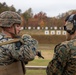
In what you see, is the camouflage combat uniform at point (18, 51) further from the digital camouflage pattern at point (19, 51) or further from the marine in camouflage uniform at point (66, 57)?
the marine in camouflage uniform at point (66, 57)

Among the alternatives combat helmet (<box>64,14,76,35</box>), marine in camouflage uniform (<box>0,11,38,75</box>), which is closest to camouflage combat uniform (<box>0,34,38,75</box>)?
marine in camouflage uniform (<box>0,11,38,75</box>)

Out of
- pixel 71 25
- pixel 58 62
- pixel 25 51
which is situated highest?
pixel 71 25

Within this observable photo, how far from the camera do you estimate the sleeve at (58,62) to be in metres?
3.15

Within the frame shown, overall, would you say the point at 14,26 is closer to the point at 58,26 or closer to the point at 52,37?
the point at 52,37

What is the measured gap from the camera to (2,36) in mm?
3434

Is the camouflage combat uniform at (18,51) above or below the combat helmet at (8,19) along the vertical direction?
below

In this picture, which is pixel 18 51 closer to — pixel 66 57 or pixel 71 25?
pixel 66 57

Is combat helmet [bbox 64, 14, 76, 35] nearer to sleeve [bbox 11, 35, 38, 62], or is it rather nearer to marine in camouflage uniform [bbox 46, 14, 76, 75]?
marine in camouflage uniform [bbox 46, 14, 76, 75]

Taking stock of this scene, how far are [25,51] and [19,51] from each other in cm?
6

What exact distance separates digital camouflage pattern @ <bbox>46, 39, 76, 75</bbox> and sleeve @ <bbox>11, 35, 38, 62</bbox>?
233 millimetres

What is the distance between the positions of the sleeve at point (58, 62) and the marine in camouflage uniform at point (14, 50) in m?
0.22

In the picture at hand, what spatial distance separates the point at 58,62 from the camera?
3.21 m

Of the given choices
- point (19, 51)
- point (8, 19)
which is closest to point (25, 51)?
point (19, 51)

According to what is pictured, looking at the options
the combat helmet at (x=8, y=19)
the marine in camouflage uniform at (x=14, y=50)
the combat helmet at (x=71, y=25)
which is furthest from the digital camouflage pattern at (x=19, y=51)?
the combat helmet at (x=71, y=25)
